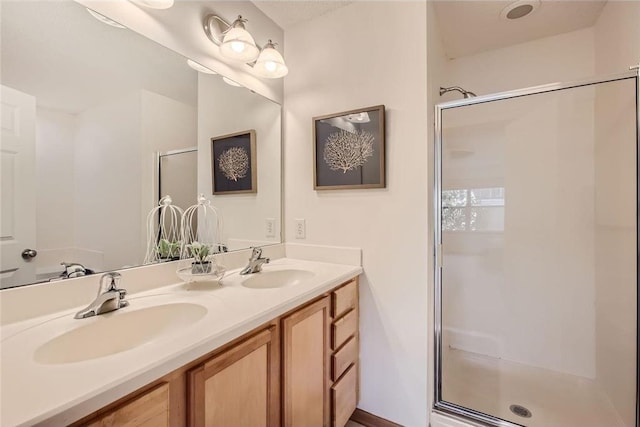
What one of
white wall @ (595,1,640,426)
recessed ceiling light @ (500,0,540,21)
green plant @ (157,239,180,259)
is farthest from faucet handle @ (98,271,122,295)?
recessed ceiling light @ (500,0,540,21)

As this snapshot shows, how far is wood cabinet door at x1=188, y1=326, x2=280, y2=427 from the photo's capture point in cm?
73

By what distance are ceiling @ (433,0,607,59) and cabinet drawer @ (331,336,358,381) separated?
192cm

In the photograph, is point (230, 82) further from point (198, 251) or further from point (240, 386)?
point (240, 386)

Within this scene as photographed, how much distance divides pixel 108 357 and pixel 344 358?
108 cm

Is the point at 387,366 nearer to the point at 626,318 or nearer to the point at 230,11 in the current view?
the point at 626,318

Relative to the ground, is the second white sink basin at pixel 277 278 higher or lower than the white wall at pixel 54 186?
lower

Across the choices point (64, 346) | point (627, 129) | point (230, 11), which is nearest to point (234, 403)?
point (64, 346)

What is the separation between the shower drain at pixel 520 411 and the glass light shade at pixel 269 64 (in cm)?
229

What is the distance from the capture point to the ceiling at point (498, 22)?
164 cm

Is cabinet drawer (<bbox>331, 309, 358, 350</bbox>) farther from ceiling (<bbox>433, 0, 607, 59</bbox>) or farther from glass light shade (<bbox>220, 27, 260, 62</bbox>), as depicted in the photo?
ceiling (<bbox>433, 0, 607, 59</bbox>)

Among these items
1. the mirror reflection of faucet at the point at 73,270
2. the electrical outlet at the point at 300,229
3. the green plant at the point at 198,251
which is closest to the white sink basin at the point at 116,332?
the mirror reflection of faucet at the point at 73,270

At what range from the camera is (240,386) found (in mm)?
847

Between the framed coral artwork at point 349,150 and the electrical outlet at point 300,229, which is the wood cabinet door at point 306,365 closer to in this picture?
the electrical outlet at point 300,229

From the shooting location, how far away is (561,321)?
1.96 metres
